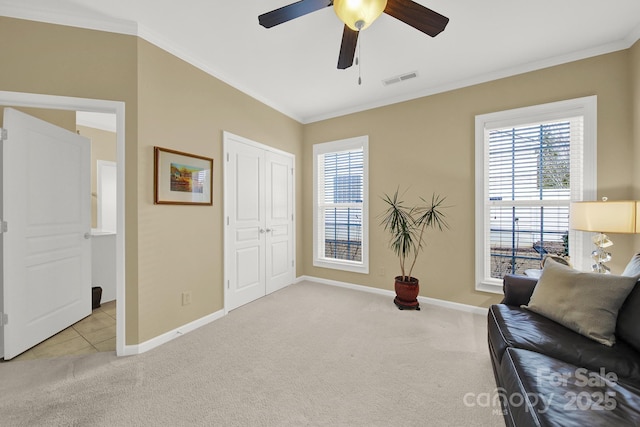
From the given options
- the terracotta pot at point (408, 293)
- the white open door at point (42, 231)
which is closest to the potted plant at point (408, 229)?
the terracotta pot at point (408, 293)

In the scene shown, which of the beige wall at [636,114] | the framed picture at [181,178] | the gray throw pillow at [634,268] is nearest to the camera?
the gray throw pillow at [634,268]

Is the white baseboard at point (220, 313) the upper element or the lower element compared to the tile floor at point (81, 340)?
upper

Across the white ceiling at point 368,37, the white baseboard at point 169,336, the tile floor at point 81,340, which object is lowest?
the tile floor at point 81,340

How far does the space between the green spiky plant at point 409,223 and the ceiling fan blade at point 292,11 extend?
7.71 ft

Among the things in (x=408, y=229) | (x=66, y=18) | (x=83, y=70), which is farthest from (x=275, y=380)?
(x=66, y=18)

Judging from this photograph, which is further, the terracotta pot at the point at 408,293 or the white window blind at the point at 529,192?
the terracotta pot at the point at 408,293

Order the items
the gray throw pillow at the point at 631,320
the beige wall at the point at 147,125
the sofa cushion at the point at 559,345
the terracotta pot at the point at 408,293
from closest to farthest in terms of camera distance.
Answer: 1. the sofa cushion at the point at 559,345
2. the gray throw pillow at the point at 631,320
3. the beige wall at the point at 147,125
4. the terracotta pot at the point at 408,293

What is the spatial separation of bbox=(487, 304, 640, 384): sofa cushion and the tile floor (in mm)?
3122

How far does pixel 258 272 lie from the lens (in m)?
3.51

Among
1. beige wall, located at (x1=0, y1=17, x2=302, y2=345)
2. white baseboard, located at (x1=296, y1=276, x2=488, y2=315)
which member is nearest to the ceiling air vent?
beige wall, located at (x1=0, y1=17, x2=302, y2=345)

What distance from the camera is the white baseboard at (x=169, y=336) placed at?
2.17m

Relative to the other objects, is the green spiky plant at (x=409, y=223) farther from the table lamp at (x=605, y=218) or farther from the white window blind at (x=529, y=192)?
the table lamp at (x=605, y=218)

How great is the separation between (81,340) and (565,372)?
368 cm

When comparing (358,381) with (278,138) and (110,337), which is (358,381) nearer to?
(110,337)
